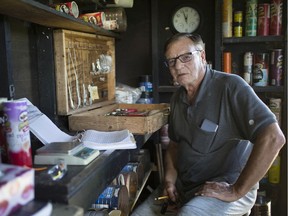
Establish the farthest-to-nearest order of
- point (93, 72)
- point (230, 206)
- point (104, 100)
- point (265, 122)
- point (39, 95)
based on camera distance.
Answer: point (104, 100)
point (93, 72)
point (39, 95)
point (230, 206)
point (265, 122)

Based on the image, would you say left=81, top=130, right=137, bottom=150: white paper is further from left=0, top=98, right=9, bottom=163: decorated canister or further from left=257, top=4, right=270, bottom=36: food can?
left=257, top=4, right=270, bottom=36: food can

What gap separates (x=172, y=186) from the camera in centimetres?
157

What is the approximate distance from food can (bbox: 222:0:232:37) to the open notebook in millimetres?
1227

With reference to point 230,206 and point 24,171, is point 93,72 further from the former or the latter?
point 24,171

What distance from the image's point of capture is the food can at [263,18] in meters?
2.11

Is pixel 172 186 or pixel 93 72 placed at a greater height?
pixel 93 72

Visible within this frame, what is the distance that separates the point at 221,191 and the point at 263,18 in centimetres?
139

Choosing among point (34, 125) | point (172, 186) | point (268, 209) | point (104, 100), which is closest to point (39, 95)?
point (34, 125)

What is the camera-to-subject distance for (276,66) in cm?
213

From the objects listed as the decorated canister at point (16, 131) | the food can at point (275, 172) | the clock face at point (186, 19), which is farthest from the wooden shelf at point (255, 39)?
the decorated canister at point (16, 131)

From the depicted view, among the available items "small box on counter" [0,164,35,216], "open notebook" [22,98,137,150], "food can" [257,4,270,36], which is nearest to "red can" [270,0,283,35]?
"food can" [257,4,270,36]

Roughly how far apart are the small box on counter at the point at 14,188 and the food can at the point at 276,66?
6.25 ft

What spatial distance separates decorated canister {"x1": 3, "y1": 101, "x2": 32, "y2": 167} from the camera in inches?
32.8

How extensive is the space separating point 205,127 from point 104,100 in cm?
81
